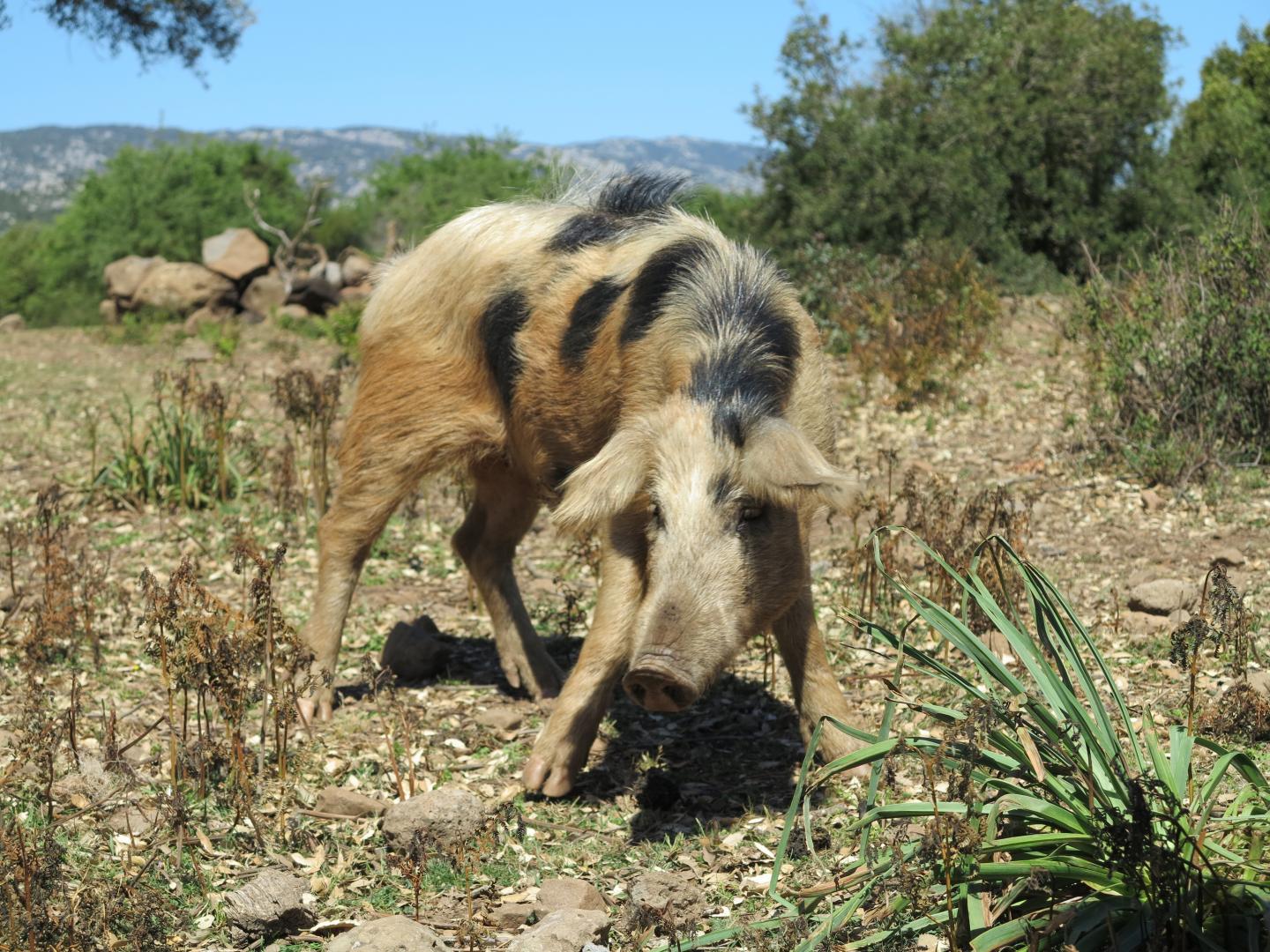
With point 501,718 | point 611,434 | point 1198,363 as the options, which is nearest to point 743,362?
point 611,434

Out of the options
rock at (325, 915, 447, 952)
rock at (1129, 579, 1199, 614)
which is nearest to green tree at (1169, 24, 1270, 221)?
rock at (1129, 579, 1199, 614)

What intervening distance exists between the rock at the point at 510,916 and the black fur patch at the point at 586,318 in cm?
196

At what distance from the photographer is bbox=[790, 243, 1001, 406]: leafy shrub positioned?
986 cm

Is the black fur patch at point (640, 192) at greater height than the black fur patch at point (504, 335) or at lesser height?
greater

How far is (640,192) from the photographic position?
5297 mm

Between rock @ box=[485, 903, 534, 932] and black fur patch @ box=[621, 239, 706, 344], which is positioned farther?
black fur patch @ box=[621, 239, 706, 344]

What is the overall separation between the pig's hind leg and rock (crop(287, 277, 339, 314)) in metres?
12.2

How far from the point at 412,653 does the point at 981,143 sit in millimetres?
11120

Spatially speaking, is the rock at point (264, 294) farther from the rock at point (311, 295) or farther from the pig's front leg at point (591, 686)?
the pig's front leg at point (591, 686)

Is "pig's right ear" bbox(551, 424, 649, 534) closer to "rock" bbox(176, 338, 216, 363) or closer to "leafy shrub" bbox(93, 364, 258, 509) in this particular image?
"leafy shrub" bbox(93, 364, 258, 509)

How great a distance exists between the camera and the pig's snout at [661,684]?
345cm

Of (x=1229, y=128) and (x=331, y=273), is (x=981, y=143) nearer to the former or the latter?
(x=1229, y=128)

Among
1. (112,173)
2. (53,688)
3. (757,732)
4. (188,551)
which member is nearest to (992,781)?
(757,732)

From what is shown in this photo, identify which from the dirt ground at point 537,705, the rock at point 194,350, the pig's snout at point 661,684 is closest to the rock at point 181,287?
the rock at point 194,350
